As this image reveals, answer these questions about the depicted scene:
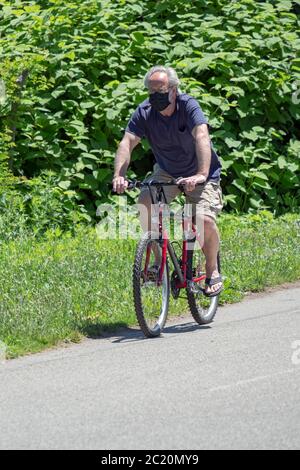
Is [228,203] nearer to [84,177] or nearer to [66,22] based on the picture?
[84,177]

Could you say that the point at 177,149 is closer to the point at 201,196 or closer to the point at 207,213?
the point at 201,196

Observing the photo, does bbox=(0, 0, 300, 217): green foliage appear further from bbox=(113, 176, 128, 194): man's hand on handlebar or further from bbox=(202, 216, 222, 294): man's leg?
bbox=(113, 176, 128, 194): man's hand on handlebar

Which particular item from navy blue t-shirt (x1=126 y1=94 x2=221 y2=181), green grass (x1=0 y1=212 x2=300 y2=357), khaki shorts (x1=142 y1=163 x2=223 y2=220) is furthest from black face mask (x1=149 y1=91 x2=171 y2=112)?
green grass (x1=0 y1=212 x2=300 y2=357)

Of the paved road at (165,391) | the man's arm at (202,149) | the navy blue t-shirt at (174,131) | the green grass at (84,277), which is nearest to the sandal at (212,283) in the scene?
the paved road at (165,391)

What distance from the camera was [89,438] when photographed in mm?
6059

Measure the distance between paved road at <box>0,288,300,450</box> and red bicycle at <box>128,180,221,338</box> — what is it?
5.9 inches

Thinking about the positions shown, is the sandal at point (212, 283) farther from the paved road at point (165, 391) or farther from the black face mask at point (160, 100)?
the black face mask at point (160, 100)

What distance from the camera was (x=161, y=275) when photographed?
9039 mm

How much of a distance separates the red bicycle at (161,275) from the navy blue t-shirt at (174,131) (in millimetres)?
202

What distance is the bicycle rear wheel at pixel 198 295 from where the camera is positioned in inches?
368

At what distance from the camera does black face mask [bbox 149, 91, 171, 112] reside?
8.98m

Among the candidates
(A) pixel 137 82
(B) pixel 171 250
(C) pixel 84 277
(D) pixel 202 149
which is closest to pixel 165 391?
(B) pixel 171 250

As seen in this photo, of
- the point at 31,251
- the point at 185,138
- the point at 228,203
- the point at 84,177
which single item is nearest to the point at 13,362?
the point at 185,138

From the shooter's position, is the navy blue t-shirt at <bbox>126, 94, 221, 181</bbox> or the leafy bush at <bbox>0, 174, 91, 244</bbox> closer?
the navy blue t-shirt at <bbox>126, 94, 221, 181</bbox>
